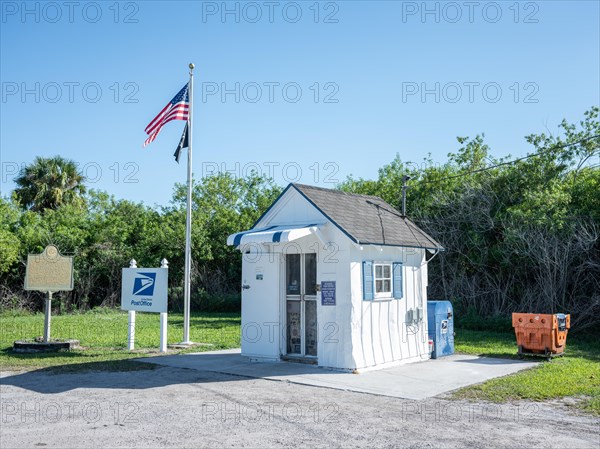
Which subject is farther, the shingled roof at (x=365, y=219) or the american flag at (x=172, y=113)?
the american flag at (x=172, y=113)

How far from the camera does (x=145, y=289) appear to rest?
14102 millimetres

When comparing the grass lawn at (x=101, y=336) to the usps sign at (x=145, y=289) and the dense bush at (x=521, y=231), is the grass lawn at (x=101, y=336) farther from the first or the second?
Result: the dense bush at (x=521, y=231)

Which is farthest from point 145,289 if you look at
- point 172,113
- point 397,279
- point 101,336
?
point 397,279

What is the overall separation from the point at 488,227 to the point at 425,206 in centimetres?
285

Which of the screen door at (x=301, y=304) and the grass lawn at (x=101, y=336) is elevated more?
the screen door at (x=301, y=304)

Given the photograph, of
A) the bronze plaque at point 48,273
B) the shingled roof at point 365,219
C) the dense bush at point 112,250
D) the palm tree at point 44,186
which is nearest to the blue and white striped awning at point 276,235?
the shingled roof at point 365,219

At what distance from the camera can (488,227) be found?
20.6 meters

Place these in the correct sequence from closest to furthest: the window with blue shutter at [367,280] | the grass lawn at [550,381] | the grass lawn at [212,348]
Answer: the grass lawn at [550,381], the grass lawn at [212,348], the window with blue shutter at [367,280]

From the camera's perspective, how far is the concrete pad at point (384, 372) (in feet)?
31.5

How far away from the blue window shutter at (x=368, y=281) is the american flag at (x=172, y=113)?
718cm

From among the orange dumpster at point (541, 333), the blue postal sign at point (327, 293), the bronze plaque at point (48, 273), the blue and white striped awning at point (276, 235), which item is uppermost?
the blue and white striped awning at point (276, 235)

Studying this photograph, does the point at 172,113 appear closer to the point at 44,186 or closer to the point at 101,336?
the point at 101,336

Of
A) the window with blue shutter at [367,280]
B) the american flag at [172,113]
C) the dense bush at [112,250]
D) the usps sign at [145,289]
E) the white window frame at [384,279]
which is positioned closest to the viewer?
the window with blue shutter at [367,280]

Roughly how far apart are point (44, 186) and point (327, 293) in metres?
27.4
